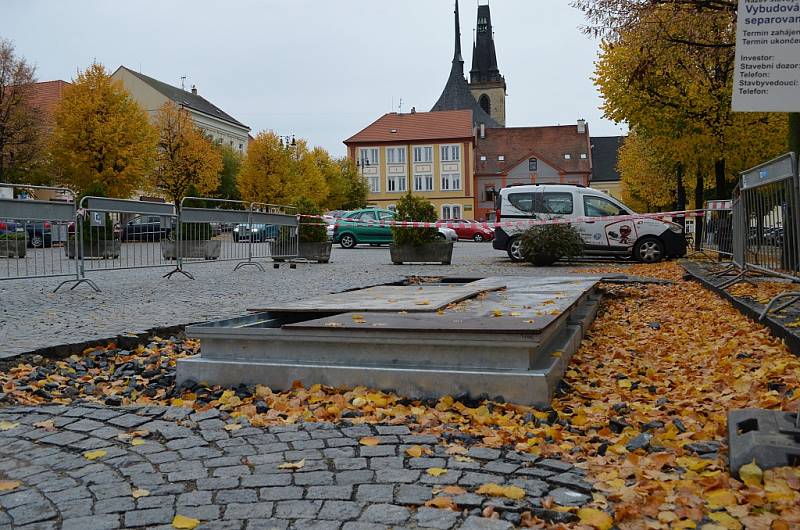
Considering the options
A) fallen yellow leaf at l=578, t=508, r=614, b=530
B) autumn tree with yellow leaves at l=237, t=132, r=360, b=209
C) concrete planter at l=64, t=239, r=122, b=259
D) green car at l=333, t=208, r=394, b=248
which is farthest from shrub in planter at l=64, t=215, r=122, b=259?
autumn tree with yellow leaves at l=237, t=132, r=360, b=209

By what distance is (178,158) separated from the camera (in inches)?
2156

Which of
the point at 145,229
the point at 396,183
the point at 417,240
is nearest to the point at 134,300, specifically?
the point at 145,229

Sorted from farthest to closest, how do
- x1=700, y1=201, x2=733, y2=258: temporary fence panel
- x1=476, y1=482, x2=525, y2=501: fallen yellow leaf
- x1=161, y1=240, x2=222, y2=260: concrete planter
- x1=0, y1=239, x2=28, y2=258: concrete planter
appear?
x1=161, y1=240, x2=222, y2=260: concrete planter, x1=700, y1=201, x2=733, y2=258: temporary fence panel, x1=0, y1=239, x2=28, y2=258: concrete planter, x1=476, y1=482, x2=525, y2=501: fallen yellow leaf

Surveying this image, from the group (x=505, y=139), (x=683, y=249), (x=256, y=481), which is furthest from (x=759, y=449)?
(x=505, y=139)

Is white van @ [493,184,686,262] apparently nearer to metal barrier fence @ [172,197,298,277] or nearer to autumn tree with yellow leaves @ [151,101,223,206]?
metal barrier fence @ [172,197,298,277]

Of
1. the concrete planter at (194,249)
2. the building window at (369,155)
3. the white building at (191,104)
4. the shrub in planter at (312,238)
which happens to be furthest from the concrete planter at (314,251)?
the building window at (369,155)

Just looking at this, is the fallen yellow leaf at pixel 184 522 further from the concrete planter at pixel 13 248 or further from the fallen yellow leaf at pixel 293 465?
the concrete planter at pixel 13 248

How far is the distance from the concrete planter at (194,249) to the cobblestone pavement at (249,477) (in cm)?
1079

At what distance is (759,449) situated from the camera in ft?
9.96

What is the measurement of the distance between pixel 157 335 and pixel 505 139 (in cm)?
8472

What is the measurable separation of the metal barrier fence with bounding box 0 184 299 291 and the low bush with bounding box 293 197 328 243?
65.4 inches

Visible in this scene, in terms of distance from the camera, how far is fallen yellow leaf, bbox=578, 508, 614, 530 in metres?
2.64

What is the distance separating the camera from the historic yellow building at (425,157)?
80812 mm

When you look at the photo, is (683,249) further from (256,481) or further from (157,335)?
(256,481)
